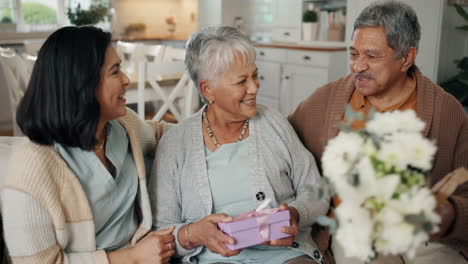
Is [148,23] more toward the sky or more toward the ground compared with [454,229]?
more toward the sky

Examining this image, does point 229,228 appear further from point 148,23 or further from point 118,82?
point 148,23

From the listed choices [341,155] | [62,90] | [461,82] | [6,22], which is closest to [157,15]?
[6,22]

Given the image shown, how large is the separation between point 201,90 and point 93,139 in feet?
1.38

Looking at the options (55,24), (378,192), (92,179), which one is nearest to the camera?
(378,192)

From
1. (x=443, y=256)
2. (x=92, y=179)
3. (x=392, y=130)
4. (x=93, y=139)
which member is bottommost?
(x=443, y=256)

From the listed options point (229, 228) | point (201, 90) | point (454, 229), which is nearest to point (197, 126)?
point (201, 90)

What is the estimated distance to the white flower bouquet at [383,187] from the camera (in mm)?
743

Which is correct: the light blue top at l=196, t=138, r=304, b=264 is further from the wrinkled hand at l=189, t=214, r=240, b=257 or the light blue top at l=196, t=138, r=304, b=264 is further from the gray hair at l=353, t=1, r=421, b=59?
the gray hair at l=353, t=1, r=421, b=59

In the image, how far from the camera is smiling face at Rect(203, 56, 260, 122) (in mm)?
1477

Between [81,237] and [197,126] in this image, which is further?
[197,126]

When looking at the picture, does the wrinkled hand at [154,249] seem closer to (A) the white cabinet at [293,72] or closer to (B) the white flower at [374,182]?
(B) the white flower at [374,182]

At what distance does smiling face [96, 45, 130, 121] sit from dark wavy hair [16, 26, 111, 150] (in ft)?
0.13

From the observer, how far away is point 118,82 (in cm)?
133

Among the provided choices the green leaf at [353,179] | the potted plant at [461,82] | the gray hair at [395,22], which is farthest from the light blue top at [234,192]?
the potted plant at [461,82]
